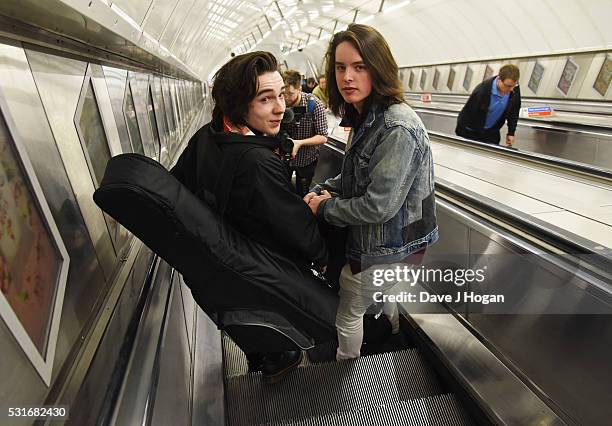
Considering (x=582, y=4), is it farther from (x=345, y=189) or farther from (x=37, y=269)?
(x=37, y=269)

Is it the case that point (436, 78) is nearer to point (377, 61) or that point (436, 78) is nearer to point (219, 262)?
point (377, 61)

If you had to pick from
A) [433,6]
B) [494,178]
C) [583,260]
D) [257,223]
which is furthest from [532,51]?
[257,223]

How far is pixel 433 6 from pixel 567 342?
1687 cm

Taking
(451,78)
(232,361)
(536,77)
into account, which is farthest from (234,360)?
(451,78)

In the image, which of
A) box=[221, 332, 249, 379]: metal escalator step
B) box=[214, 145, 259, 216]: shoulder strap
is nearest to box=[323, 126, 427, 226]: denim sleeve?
box=[214, 145, 259, 216]: shoulder strap

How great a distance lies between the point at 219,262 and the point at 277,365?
4.55 feet

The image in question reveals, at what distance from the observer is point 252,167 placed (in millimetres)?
1640

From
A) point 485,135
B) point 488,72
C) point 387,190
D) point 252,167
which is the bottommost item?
point 485,135

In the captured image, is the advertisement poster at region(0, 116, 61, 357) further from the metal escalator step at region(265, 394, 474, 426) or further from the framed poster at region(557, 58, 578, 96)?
the framed poster at region(557, 58, 578, 96)

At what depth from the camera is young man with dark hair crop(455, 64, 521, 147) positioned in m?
5.09

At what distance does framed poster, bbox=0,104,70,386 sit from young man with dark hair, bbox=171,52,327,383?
24.3 inches

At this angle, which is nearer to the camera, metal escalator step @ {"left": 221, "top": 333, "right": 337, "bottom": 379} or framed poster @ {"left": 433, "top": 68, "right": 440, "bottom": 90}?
metal escalator step @ {"left": 221, "top": 333, "right": 337, "bottom": 379}

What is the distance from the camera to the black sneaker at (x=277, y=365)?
8.73ft

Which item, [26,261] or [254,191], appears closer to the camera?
[26,261]
